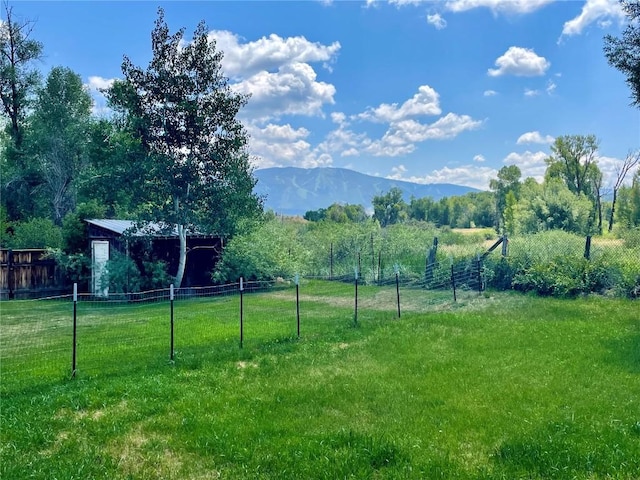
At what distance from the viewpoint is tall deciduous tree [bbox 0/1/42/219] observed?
23.8m

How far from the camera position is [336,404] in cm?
523

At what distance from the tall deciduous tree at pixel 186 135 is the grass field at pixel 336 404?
24.2 feet

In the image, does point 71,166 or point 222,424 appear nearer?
point 222,424

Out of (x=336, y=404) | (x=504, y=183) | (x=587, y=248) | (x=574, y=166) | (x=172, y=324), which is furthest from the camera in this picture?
(x=504, y=183)

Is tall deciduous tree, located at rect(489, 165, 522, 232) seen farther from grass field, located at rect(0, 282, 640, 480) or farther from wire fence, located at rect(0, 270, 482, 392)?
grass field, located at rect(0, 282, 640, 480)

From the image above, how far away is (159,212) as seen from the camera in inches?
617

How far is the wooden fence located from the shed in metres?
1.60

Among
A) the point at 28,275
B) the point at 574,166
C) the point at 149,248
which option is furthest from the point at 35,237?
the point at 574,166

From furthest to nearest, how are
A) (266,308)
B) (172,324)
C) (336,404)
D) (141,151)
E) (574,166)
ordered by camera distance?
(574,166) < (141,151) < (266,308) < (172,324) < (336,404)

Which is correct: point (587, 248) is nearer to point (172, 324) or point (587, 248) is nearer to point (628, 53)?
point (628, 53)

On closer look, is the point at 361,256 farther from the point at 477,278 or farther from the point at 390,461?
the point at 390,461

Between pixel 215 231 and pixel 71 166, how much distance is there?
12565 mm

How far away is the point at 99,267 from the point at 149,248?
1769 mm

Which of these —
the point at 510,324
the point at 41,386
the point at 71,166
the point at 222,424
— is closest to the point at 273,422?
the point at 222,424
